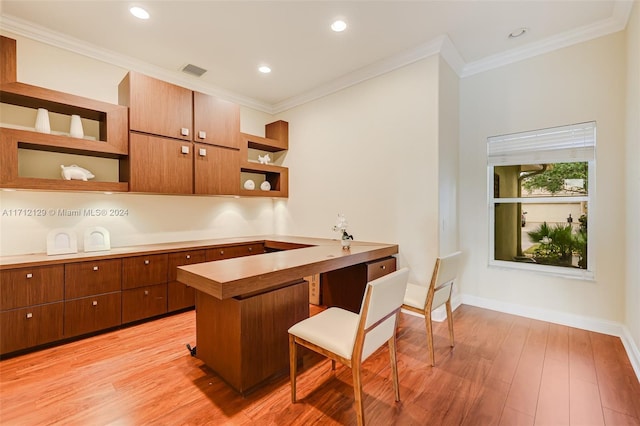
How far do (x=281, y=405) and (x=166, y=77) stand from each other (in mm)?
4010

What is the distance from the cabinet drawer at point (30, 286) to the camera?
2.34 m

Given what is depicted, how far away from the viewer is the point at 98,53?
3178 millimetres

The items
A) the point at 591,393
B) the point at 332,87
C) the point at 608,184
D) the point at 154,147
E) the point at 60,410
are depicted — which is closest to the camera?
the point at 60,410

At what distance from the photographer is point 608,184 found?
2.80 meters

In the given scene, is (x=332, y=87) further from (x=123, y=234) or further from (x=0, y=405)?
(x=0, y=405)

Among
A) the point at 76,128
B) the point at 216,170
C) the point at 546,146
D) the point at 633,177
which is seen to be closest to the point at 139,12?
the point at 76,128

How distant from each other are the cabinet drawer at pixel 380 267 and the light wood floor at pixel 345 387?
707 millimetres

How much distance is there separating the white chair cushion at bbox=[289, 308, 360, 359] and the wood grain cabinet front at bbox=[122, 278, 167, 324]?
210cm

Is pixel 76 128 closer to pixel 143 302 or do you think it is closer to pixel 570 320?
pixel 143 302

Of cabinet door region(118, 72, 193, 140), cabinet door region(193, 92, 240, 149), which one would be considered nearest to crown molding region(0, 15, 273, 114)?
cabinet door region(118, 72, 193, 140)

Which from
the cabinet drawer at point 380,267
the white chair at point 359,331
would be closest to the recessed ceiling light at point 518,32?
the cabinet drawer at point 380,267

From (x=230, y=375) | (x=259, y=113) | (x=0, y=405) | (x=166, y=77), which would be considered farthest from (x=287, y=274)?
(x=259, y=113)

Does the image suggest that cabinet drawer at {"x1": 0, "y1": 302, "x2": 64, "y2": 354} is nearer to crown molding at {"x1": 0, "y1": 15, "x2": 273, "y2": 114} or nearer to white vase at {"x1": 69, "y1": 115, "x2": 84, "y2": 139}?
white vase at {"x1": 69, "y1": 115, "x2": 84, "y2": 139}

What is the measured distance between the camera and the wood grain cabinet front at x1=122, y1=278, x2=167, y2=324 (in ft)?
9.68
